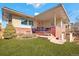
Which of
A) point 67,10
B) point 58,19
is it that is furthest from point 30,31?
point 67,10

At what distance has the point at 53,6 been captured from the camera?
1828 millimetres

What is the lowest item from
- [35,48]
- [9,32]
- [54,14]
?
[35,48]

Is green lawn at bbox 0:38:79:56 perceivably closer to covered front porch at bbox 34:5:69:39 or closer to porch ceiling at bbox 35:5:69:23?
covered front porch at bbox 34:5:69:39

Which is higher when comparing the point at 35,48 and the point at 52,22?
the point at 52,22

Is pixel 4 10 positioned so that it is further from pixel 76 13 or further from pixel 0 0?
pixel 76 13

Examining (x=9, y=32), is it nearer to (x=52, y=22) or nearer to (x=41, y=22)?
(x=41, y=22)

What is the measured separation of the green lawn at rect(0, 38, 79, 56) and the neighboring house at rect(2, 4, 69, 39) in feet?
0.32

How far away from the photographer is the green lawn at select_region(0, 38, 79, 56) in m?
1.81

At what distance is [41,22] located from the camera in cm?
185

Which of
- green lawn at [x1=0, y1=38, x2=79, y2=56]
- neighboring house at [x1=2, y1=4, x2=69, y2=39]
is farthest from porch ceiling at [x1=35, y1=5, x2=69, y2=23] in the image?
green lawn at [x1=0, y1=38, x2=79, y2=56]

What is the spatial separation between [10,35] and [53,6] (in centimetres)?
50

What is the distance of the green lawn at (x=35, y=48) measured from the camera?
181 centimetres

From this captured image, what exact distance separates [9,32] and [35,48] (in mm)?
301

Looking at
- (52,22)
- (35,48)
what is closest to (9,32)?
(35,48)
